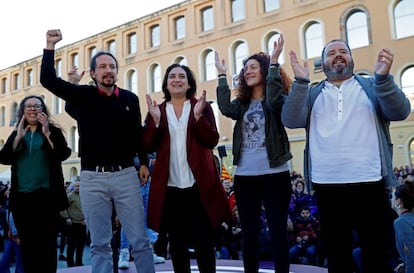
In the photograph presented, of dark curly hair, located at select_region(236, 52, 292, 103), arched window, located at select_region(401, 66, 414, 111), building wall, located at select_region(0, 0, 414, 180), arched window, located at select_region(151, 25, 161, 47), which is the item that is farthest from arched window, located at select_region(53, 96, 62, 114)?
dark curly hair, located at select_region(236, 52, 292, 103)

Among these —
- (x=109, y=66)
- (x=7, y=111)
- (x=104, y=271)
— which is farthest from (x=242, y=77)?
(x=7, y=111)

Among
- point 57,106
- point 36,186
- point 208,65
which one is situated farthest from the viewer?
point 57,106

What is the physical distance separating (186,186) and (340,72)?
4.55 feet

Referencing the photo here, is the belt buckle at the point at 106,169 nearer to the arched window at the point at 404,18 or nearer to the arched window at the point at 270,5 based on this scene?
the arched window at the point at 404,18

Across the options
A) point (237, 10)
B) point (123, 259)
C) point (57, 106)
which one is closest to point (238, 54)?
point (237, 10)

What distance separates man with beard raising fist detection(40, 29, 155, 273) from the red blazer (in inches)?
5.8

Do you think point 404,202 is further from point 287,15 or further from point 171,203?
point 287,15

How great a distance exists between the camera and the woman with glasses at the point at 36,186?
3.43 meters

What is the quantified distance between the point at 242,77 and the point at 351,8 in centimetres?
1722

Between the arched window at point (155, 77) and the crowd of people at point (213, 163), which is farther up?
the arched window at point (155, 77)

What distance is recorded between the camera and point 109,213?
2.96 meters

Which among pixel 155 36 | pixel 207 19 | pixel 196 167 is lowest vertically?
pixel 196 167

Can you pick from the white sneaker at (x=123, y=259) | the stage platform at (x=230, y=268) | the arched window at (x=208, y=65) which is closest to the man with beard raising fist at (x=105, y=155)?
the stage platform at (x=230, y=268)

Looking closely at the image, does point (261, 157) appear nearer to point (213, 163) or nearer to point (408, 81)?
point (213, 163)
